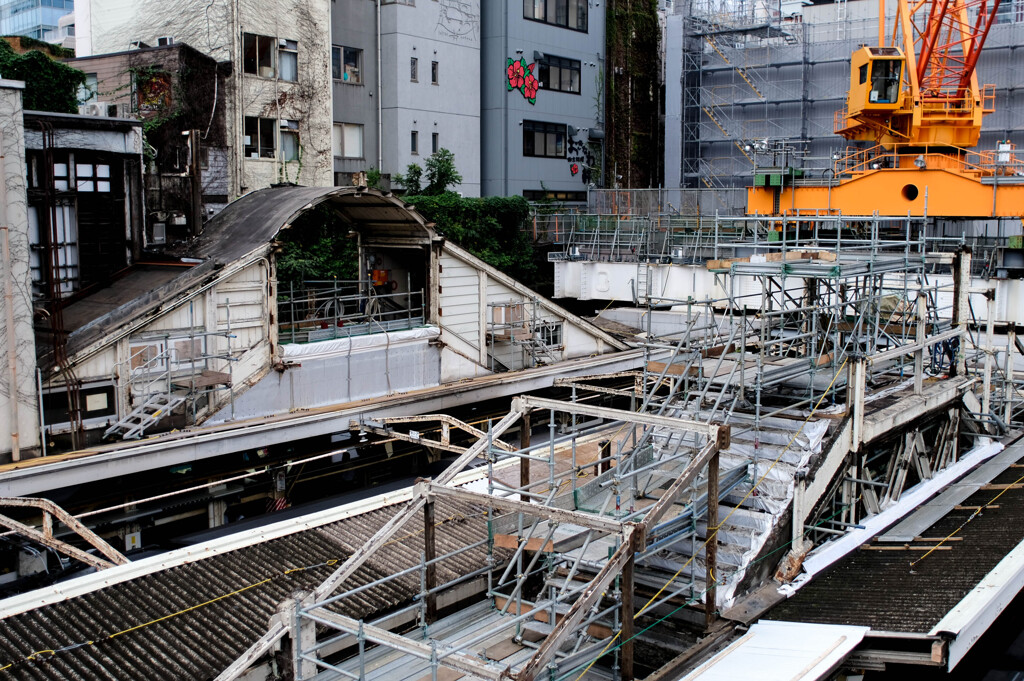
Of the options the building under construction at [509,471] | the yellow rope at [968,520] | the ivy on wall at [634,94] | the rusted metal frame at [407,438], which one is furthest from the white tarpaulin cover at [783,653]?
the ivy on wall at [634,94]

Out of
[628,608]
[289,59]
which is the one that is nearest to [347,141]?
[289,59]

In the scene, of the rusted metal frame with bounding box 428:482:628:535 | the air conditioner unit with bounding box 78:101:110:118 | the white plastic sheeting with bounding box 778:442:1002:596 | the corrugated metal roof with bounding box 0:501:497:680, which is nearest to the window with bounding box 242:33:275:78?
the air conditioner unit with bounding box 78:101:110:118

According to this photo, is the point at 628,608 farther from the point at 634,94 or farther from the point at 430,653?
the point at 634,94

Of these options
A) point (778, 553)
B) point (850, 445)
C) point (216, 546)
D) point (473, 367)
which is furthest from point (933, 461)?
point (216, 546)

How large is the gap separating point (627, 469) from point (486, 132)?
2652cm

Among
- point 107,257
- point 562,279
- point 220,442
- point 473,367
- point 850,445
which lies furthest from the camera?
point 562,279

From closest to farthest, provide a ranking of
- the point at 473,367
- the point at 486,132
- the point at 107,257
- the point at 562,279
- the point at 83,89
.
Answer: the point at 107,257 < the point at 473,367 < the point at 83,89 < the point at 562,279 < the point at 486,132

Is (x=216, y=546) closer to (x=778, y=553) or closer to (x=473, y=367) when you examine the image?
(x=778, y=553)

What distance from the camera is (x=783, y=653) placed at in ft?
32.5

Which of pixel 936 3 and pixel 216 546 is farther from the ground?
pixel 936 3

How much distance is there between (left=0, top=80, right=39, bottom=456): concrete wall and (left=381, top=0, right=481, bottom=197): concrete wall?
750 inches

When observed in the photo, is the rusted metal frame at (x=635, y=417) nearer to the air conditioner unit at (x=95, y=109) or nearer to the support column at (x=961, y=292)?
the support column at (x=961, y=292)

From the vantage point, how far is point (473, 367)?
22.4 meters

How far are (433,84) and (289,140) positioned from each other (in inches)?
265
